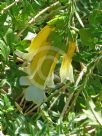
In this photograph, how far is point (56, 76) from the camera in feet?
4.70

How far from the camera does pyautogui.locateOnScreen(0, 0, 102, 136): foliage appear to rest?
1162mm

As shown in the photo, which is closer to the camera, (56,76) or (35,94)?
(35,94)

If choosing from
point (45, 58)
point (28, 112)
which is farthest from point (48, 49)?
point (28, 112)

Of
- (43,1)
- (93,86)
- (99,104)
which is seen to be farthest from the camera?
(43,1)

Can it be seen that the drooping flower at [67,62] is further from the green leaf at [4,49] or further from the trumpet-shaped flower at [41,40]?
the green leaf at [4,49]

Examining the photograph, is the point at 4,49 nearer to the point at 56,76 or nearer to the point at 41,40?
the point at 41,40

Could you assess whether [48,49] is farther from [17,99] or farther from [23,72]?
[17,99]

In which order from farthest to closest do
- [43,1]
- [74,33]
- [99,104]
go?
[43,1] → [99,104] → [74,33]

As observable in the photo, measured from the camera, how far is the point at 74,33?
112cm

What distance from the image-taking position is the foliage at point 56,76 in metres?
1.16

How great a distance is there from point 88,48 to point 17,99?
24cm

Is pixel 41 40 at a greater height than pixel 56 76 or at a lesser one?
greater

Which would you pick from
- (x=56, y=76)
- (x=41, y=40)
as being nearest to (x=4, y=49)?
(x=41, y=40)

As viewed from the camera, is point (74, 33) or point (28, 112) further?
point (28, 112)
